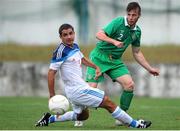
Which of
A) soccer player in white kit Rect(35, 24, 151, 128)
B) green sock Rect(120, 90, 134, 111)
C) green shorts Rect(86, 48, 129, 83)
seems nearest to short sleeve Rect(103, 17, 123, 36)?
green shorts Rect(86, 48, 129, 83)

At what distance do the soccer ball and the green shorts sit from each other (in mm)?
1523

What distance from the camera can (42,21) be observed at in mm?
28656

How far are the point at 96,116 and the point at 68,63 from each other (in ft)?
11.6

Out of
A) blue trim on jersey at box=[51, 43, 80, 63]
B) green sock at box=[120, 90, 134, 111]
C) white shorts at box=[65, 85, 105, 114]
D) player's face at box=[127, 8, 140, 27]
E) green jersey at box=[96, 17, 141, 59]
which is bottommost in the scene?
green sock at box=[120, 90, 134, 111]

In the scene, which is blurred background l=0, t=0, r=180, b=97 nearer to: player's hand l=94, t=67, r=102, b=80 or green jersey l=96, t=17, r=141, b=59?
green jersey l=96, t=17, r=141, b=59

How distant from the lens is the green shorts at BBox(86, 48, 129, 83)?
14.9 meters

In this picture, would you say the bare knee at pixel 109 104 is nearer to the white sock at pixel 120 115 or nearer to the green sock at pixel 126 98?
the white sock at pixel 120 115

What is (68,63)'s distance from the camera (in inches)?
534

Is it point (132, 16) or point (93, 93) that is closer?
point (93, 93)

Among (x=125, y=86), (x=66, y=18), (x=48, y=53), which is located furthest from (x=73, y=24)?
(x=125, y=86)

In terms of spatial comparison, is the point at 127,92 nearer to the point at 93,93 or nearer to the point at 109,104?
the point at 109,104

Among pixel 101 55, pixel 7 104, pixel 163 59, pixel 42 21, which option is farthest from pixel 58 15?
pixel 101 55

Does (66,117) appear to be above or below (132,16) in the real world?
below

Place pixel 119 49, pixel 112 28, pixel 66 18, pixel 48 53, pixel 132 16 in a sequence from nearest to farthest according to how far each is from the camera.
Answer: pixel 132 16 < pixel 112 28 < pixel 119 49 < pixel 48 53 < pixel 66 18
